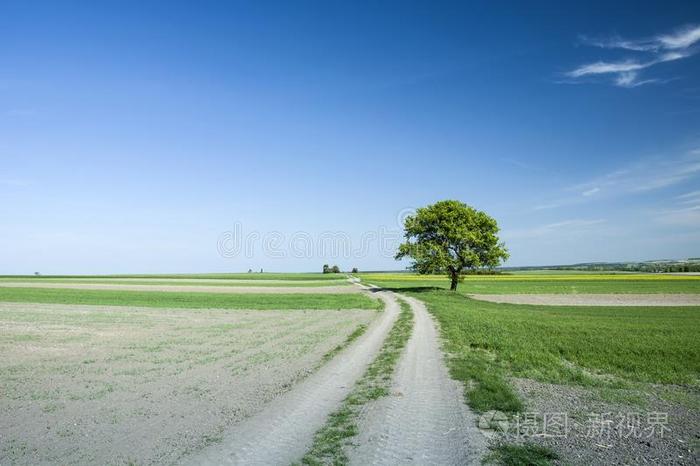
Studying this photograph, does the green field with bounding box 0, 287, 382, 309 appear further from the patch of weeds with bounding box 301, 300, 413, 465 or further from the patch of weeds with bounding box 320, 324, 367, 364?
the patch of weeds with bounding box 301, 300, 413, 465

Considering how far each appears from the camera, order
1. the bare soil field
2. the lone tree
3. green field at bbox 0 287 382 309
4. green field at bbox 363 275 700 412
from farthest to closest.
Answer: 1. the lone tree
2. green field at bbox 0 287 382 309
3. green field at bbox 363 275 700 412
4. the bare soil field

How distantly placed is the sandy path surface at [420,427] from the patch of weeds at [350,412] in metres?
0.28

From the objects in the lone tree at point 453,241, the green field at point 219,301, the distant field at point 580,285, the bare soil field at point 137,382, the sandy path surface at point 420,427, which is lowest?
the distant field at point 580,285

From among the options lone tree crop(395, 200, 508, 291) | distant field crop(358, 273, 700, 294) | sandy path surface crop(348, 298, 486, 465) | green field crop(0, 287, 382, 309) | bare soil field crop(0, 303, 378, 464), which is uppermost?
lone tree crop(395, 200, 508, 291)

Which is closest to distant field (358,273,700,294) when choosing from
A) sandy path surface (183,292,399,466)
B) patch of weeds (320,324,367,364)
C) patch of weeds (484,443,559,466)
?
patch of weeds (320,324,367,364)

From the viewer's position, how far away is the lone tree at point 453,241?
6334cm

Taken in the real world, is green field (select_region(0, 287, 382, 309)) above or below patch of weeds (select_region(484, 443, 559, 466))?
below

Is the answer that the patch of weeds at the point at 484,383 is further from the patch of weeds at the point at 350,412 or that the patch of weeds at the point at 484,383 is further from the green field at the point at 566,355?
the patch of weeds at the point at 350,412

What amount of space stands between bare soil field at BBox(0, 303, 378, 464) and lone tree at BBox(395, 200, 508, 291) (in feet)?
120

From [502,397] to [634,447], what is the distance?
11.8 feet

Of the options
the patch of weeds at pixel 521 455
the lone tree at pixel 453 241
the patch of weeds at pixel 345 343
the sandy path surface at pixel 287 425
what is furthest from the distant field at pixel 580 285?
the patch of weeds at pixel 521 455

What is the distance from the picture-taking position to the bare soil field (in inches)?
347

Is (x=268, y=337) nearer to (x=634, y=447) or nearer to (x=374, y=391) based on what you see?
(x=374, y=391)

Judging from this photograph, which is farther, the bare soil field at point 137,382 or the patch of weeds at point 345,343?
the patch of weeds at point 345,343
